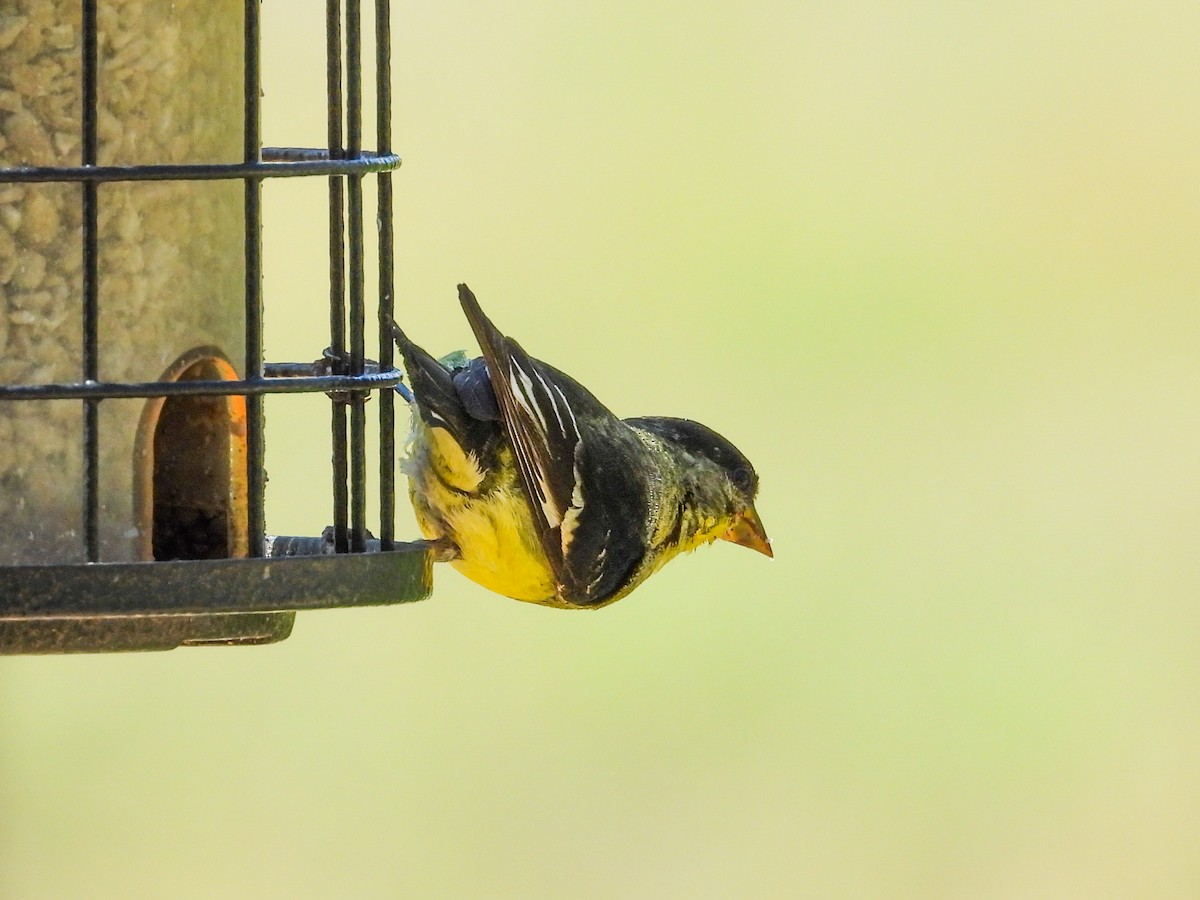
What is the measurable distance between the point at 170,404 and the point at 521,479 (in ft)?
4.61

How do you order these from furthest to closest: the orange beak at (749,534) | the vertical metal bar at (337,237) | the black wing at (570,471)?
the orange beak at (749,534)
the black wing at (570,471)
the vertical metal bar at (337,237)

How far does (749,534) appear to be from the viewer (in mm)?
6434

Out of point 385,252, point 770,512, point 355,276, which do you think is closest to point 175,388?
point 355,276

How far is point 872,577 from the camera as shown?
27.3ft

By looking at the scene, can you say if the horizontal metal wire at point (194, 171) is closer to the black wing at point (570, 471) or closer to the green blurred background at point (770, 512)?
the black wing at point (570, 471)

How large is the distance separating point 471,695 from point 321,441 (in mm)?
1137

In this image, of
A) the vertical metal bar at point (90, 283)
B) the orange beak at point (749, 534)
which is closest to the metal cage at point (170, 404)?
the vertical metal bar at point (90, 283)

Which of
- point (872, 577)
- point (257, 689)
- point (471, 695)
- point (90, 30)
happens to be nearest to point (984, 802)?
point (872, 577)

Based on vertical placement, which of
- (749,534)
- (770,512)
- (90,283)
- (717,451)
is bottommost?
(749,534)

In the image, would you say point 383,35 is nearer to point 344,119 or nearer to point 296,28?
point 344,119

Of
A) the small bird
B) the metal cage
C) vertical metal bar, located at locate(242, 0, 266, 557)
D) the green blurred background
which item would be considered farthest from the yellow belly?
the green blurred background

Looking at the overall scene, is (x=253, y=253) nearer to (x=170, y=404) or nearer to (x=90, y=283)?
(x=90, y=283)

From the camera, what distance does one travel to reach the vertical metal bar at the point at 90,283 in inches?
142

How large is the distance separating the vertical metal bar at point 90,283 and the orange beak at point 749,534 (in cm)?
300
